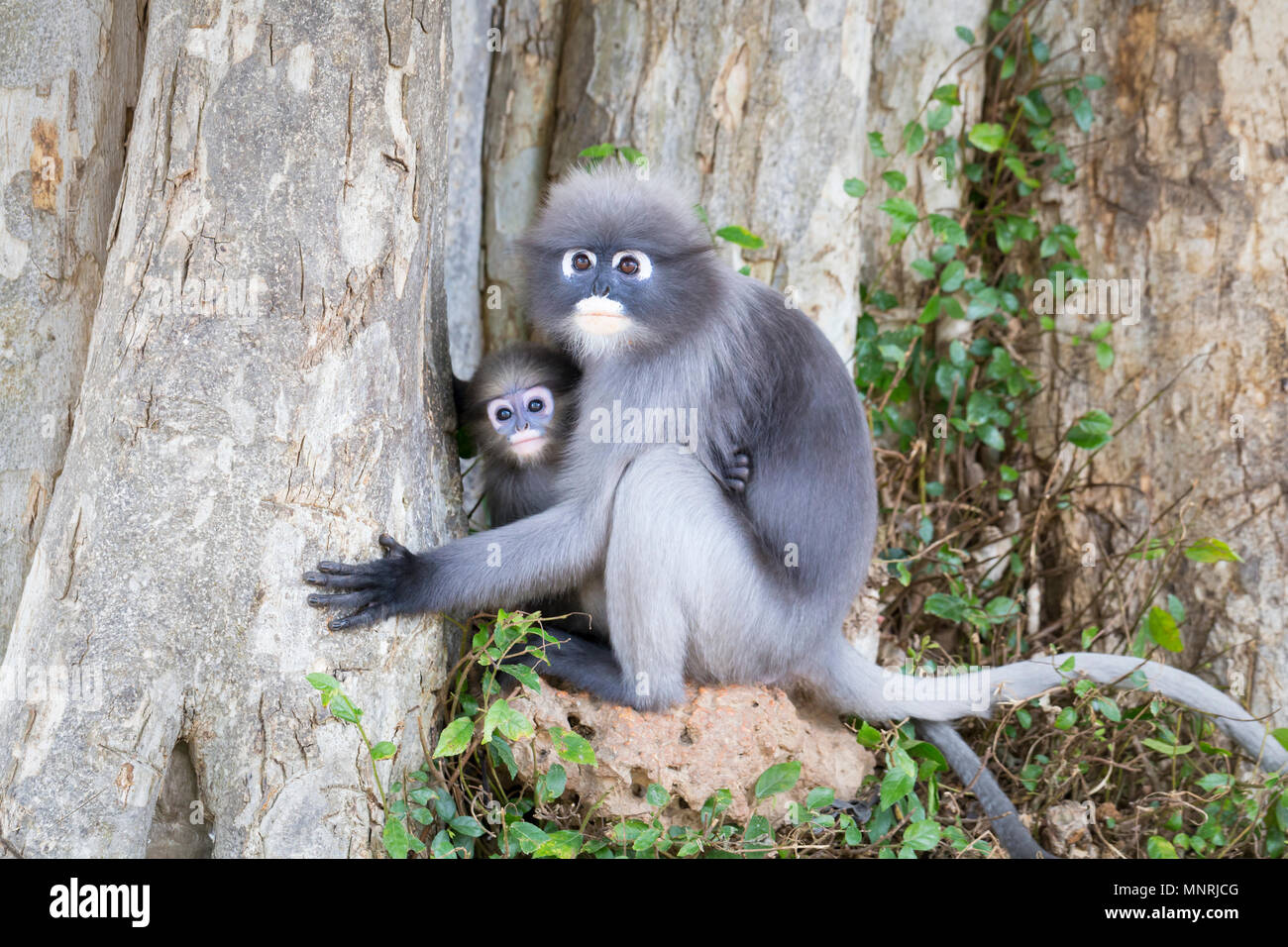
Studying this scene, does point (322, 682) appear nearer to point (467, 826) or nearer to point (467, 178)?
point (467, 826)

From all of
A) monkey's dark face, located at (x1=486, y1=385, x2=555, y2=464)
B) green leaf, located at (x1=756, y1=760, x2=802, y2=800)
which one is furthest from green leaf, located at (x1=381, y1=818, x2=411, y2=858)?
monkey's dark face, located at (x1=486, y1=385, x2=555, y2=464)

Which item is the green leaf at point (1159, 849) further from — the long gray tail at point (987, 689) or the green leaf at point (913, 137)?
the green leaf at point (913, 137)

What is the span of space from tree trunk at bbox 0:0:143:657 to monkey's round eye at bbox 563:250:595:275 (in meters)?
1.63

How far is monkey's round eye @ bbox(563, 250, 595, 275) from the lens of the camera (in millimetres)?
3879

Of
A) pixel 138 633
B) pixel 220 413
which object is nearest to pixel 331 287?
pixel 220 413

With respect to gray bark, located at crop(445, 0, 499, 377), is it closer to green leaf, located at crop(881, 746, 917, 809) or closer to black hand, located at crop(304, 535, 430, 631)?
black hand, located at crop(304, 535, 430, 631)

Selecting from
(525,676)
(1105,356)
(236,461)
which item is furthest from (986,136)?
(236,461)

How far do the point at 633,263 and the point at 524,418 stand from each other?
72 cm

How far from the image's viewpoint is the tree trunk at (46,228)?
12.5ft

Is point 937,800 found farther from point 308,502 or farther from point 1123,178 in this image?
point 1123,178

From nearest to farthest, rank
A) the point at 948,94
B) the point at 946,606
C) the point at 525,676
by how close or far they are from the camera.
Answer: the point at 525,676 < the point at 946,606 < the point at 948,94

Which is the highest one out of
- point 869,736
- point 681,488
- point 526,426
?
point 526,426

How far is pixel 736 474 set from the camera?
4020mm

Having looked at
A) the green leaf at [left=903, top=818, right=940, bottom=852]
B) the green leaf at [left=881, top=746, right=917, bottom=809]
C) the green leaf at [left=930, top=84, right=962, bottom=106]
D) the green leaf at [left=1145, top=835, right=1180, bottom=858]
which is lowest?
the green leaf at [left=1145, top=835, right=1180, bottom=858]
